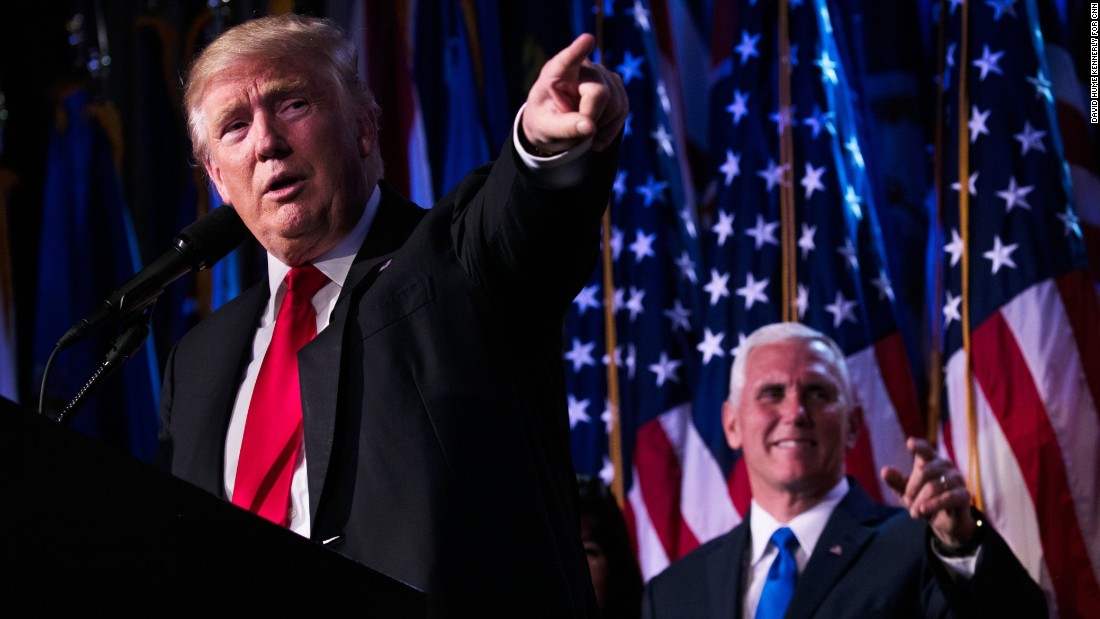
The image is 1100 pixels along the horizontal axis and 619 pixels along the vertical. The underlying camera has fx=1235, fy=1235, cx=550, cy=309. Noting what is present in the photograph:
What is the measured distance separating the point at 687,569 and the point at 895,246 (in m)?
1.31

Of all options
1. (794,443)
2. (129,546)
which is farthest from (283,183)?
(794,443)

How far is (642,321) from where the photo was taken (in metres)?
4.06

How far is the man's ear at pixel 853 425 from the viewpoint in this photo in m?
3.21

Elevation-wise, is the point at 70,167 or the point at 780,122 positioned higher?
the point at 70,167

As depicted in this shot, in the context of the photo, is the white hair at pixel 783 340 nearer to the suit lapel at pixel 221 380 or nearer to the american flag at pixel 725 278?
the american flag at pixel 725 278

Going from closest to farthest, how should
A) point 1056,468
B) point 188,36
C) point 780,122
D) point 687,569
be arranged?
point 687,569
point 1056,468
point 780,122
point 188,36

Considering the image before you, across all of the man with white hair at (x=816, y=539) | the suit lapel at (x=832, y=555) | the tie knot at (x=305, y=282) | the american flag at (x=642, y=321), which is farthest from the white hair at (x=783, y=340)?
the tie knot at (x=305, y=282)

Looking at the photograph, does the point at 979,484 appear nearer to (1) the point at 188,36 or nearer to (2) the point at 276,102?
(2) the point at 276,102

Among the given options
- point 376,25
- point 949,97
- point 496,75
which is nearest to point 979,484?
point 949,97

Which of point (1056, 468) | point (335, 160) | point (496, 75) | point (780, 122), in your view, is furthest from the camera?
point (496, 75)

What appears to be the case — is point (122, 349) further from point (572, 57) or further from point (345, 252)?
point (572, 57)

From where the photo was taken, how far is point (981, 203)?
358 centimetres

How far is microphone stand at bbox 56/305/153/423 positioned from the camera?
151cm

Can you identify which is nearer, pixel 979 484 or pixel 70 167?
pixel 979 484
